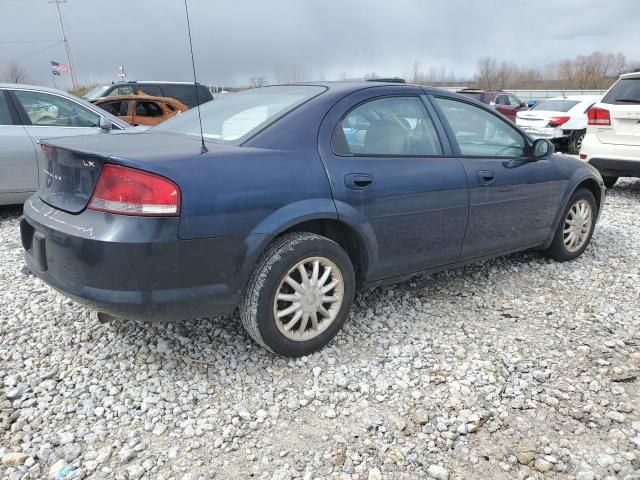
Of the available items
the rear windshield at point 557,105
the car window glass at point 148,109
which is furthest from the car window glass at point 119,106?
the rear windshield at point 557,105

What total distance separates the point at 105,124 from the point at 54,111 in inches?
34.9

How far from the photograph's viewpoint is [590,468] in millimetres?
2168

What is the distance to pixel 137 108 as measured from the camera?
37.1 ft

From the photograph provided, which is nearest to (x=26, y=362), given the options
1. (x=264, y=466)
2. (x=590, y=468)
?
(x=264, y=466)

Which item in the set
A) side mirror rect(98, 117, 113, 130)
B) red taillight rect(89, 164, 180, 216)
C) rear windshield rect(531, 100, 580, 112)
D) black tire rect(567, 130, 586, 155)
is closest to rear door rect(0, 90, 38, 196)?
side mirror rect(98, 117, 113, 130)

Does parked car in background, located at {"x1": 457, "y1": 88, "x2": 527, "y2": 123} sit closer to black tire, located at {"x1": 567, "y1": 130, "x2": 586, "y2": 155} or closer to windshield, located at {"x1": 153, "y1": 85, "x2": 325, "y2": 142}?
black tire, located at {"x1": 567, "y1": 130, "x2": 586, "y2": 155}

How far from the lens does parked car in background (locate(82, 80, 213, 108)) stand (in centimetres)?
1355

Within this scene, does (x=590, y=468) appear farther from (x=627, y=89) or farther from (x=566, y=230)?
(x=627, y=89)

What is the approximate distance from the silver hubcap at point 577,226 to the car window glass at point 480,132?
967 mm

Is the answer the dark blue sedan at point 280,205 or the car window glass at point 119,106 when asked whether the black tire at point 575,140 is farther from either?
the car window glass at point 119,106

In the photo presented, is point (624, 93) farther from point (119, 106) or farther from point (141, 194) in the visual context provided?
point (119, 106)

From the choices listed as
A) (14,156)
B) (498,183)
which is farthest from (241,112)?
(14,156)

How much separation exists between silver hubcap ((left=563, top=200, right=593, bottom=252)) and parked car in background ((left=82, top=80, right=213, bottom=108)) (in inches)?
412

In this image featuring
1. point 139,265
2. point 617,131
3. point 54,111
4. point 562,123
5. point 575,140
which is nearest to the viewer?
point 139,265
